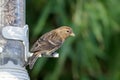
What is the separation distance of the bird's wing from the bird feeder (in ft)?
0.51

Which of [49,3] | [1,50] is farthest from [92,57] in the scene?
[1,50]

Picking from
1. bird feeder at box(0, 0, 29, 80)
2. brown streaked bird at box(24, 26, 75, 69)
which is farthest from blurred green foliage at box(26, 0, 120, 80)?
bird feeder at box(0, 0, 29, 80)

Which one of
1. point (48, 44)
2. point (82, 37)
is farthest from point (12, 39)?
point (82, 37)

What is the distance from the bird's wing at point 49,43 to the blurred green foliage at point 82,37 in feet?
6.94

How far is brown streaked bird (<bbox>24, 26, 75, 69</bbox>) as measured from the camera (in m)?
5.08

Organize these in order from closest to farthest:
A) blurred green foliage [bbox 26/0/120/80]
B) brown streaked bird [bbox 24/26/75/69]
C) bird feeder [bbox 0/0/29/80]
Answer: bird feeder [bbox 0/0/29/80] → brown streaked bird [bbox 24/26/75/69] → blurred green foliage [bbox 26/0/120/80]

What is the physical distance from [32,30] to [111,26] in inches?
38.1

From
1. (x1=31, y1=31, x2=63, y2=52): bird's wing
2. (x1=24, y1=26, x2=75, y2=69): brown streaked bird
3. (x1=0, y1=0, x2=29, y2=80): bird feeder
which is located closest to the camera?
(x1=0, y1=0, x2=29, y2=80): bird feeder

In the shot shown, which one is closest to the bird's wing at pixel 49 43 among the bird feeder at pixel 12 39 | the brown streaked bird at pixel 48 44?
the brown streaked bird at pixel 48 44

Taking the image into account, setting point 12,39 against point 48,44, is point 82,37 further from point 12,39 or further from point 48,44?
point 12,39

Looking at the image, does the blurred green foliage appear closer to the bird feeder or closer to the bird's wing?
the bird's wing

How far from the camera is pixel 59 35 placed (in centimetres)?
565

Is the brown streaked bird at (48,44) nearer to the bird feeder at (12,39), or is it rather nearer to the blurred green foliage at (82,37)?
the bird feeder at (12,39)

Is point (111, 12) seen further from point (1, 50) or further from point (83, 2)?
point (1, 50)
